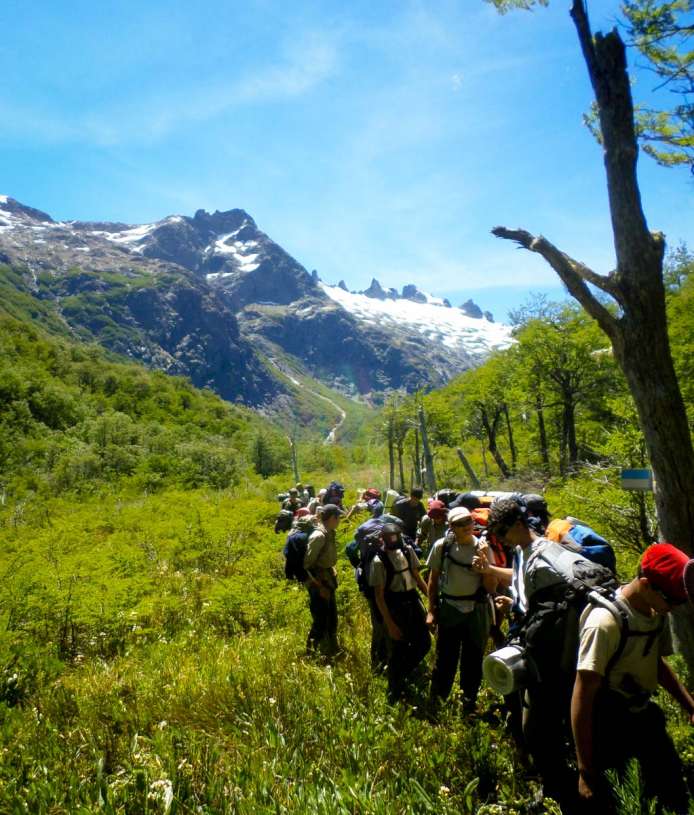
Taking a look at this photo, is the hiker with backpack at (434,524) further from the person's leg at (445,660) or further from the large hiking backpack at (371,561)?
the person's leg at (445,660)

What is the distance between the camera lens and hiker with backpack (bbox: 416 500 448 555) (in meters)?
6.66

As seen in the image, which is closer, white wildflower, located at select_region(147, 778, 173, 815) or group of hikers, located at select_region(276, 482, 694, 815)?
group of hikers, located at select_region(276, 482, 694, 815)

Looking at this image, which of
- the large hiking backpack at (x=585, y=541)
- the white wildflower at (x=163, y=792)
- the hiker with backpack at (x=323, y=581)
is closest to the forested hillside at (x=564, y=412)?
the large hiking backpack at (x=585, y=541)

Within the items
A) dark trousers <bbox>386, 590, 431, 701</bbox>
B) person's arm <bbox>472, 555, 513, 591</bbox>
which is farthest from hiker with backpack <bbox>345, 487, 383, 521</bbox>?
person's arm <bbox>472, 555, 513, 591</bbox>

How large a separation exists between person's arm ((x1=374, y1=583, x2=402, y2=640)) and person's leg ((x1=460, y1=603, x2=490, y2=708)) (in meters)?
0.59

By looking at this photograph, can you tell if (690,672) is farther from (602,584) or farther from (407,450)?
(407,450)

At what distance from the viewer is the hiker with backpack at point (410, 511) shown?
8.32 metres

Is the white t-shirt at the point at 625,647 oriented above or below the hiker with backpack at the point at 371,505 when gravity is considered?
above

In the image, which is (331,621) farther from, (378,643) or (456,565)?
(456,565)

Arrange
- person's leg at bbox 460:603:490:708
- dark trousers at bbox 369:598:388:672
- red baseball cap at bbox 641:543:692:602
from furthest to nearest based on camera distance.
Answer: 1. dark trousers at bbox 369:598:388:672
2. person's leg at bbox 460:603:490:708
3. red baseball cap at bbox 641:543:692:602

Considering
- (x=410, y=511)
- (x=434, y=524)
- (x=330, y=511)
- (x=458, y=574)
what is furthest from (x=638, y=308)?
(x=410, y=511)

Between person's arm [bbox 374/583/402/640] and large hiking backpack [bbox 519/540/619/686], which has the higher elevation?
large hiking backpack [bbox 519/540/619/686]

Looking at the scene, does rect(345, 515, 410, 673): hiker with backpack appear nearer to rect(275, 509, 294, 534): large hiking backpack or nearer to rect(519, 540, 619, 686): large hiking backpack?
rect(519, 540, 619, 686): large hiking backpack

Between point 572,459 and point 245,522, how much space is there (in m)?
13.7
